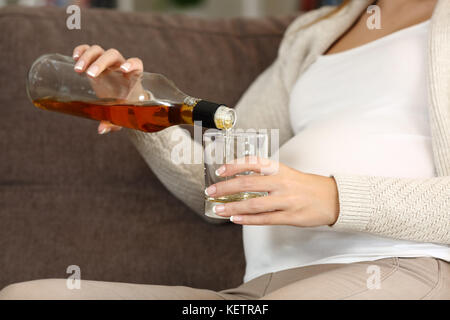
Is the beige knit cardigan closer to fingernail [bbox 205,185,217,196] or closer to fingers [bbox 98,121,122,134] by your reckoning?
fingers [bbox 98,121,122,134]

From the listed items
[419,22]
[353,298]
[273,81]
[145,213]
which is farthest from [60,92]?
[419,22]

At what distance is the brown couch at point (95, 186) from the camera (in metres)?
1.06

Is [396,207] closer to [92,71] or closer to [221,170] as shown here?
[221,170]

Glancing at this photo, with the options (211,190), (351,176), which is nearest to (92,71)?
(211,190)

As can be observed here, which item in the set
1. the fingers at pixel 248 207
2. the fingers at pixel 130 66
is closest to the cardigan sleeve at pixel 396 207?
the fingers at pixel 248 207

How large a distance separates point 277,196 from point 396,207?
7.2 inches

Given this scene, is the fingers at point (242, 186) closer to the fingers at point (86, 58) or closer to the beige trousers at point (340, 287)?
the beige trousers at point (340, 287)

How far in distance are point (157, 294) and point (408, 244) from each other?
14.9 inches

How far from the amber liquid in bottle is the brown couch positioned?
0.24 m

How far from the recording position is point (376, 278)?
0.75 m

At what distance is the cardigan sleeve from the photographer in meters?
0.75

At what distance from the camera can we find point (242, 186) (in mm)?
685

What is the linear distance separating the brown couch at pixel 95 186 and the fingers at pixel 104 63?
0.29m
